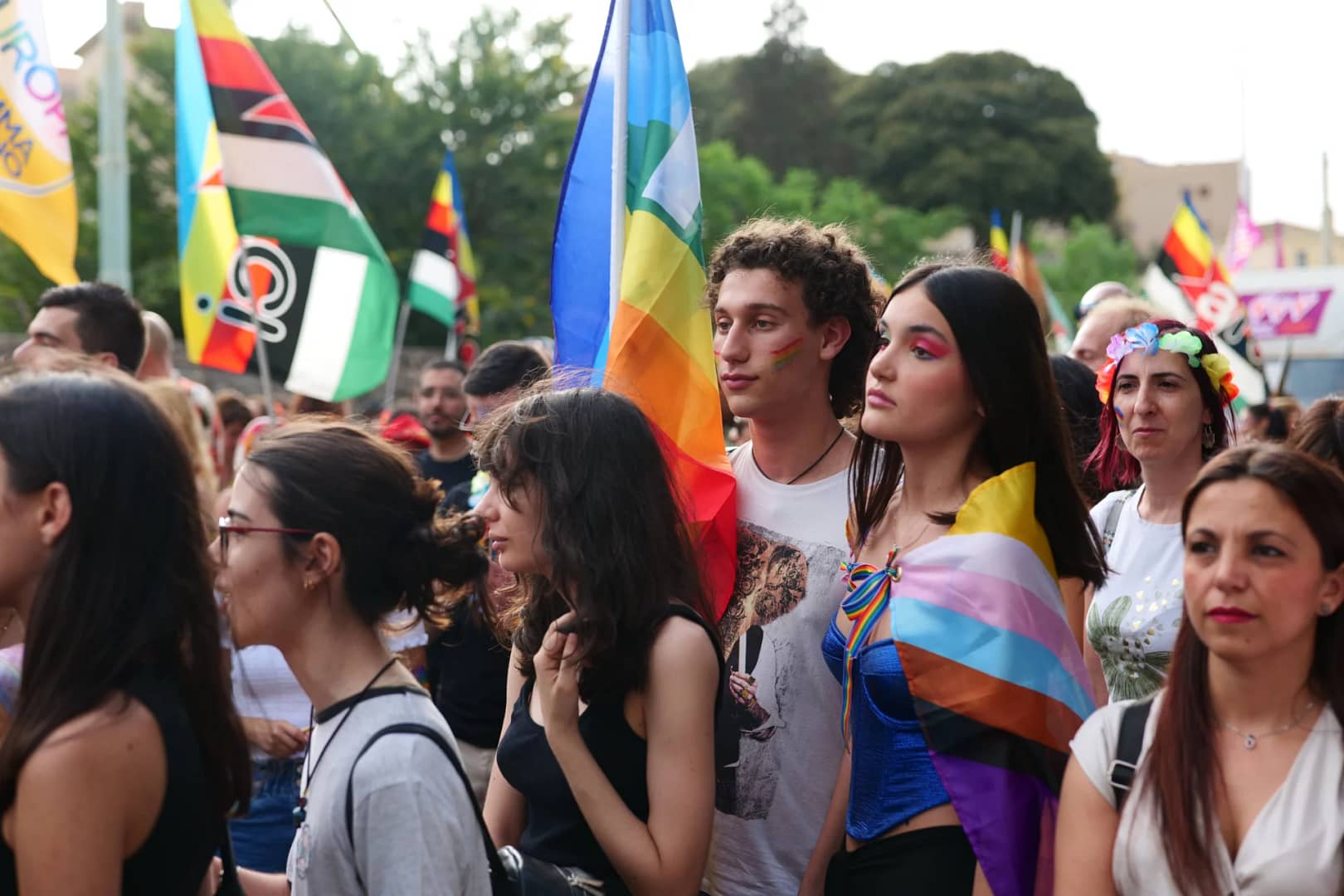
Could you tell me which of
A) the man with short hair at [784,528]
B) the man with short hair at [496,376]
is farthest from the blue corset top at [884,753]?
the man with short hair at [496,376]

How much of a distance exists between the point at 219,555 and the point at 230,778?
453mm

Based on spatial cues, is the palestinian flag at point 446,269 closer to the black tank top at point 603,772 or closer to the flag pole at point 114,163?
the flag pole at point 114,163

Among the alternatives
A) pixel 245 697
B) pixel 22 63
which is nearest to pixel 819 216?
pixel 22 63

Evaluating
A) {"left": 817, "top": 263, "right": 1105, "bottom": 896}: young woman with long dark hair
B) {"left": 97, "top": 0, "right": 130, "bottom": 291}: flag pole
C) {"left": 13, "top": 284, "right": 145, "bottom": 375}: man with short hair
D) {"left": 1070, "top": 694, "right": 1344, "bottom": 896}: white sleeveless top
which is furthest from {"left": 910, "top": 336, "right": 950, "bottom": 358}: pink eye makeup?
{"left": 97, "top": 0, "right": 130, "bottom": 291}: flag pole

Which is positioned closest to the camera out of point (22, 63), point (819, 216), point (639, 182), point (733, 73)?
point (639, 182)

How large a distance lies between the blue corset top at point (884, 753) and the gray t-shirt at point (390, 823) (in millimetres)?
802

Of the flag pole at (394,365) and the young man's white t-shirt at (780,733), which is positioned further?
the flag pole at (394,365)

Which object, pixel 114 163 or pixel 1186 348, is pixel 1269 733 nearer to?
pixel 1186 348

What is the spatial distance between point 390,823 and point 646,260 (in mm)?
1987

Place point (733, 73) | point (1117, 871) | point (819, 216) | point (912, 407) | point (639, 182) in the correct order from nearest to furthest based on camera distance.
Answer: point (1117, 871), point (912, 407), point (639, 182), point (819, 216), point (733, 73)

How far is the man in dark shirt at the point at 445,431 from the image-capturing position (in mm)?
6379

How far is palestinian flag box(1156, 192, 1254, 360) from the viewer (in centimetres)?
1113

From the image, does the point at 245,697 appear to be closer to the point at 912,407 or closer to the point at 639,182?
the point at 639,182

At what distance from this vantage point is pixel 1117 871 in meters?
2.27
